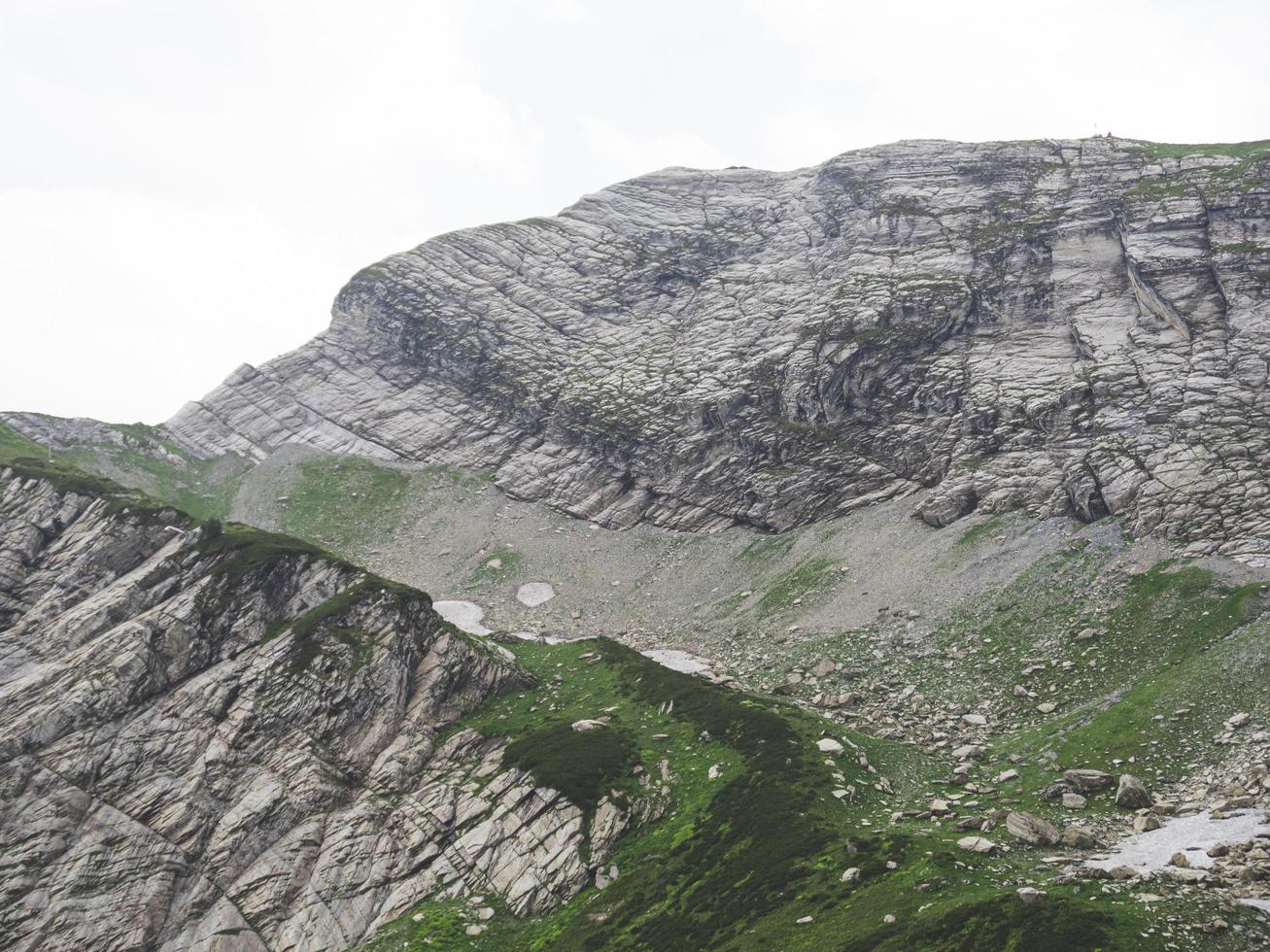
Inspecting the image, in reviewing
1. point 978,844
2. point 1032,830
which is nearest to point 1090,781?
point 1032,830

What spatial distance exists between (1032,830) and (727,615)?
166ft

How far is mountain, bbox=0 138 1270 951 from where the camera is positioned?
1496 inches

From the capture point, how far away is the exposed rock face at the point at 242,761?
44.2 m

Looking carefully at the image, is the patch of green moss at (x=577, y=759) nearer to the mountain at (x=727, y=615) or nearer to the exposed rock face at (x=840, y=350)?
the mountain at (x=727, y=615)

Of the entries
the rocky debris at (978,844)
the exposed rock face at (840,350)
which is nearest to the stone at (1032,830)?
the rocky debris at (978,844)

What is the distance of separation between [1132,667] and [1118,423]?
3754 cm

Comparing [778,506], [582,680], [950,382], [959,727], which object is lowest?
[959,727]

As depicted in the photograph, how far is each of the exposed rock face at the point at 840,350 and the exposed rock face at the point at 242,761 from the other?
53.6 meters

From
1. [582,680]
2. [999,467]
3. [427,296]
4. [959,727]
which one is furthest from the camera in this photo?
[427,296]

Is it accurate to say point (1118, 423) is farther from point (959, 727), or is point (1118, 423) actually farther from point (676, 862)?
point (676, 862)

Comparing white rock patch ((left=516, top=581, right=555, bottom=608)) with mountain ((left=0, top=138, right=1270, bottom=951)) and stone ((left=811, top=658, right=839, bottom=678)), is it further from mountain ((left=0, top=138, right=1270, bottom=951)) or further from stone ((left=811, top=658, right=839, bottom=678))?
stone ((left=811, top=658, right=839, bottom=678))

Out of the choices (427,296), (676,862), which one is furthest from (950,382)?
(427,296)

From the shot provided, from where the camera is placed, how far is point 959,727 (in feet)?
167

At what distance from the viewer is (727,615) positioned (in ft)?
272
